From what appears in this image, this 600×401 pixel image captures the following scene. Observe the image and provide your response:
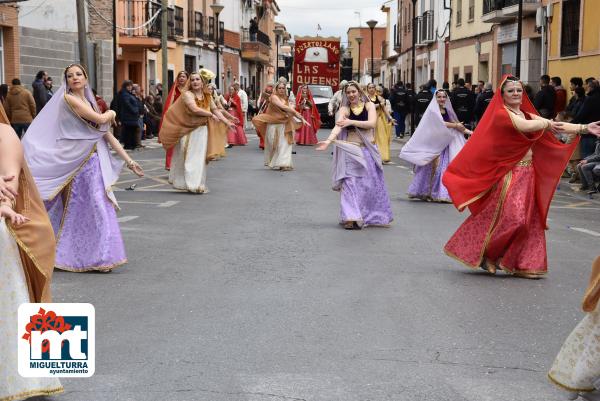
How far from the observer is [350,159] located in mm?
11383

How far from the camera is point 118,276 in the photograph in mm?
8117

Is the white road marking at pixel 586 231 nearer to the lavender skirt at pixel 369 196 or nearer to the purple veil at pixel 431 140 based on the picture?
the lavender skirt at pixel 369 196

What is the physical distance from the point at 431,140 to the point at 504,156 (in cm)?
602

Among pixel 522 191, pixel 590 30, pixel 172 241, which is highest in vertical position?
pixel 590 30

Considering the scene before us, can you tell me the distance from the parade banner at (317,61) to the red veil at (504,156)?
3461cm

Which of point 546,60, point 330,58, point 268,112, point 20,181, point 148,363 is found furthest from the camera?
point 330,58

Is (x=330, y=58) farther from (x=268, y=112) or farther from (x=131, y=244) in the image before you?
(x=131, y=244)

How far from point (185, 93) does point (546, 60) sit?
15.0m

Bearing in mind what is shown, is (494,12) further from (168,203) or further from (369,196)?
(369,196)

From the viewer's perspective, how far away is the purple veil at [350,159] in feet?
37.2

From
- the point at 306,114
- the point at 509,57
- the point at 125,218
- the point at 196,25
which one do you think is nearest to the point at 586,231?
the point at 125,218

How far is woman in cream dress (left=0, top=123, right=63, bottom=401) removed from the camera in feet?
14.2

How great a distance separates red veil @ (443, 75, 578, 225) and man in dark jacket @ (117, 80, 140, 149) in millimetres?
17823

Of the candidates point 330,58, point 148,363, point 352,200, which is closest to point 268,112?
point 352,200
